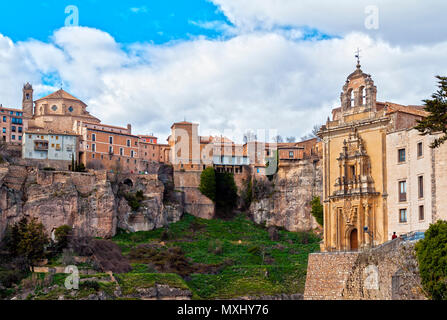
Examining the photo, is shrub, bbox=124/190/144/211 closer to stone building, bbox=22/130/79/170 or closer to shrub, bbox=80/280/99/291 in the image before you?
stone building, bbox=22/130/79/170

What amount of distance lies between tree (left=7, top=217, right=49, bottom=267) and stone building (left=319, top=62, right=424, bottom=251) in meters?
26.8

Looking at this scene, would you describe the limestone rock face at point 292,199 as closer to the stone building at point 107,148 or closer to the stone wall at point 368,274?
the stone building at point 107,148

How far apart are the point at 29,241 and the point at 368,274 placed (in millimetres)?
36325

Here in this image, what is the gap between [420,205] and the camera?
3456cm

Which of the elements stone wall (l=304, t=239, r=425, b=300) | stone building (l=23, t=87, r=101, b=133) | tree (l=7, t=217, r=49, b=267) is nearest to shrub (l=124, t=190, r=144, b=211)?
tree (l=7, t=217, r=49, b=267)

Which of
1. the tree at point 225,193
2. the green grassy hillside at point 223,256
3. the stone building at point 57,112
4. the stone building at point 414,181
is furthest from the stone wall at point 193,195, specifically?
the stone building at point 414,181

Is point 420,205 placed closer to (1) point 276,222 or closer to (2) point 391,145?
(2) point 391,145

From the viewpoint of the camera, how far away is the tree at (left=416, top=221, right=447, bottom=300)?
25562 millimetres

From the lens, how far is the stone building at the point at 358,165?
1553 inches

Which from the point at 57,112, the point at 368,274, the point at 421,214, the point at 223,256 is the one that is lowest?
the point at 368,274

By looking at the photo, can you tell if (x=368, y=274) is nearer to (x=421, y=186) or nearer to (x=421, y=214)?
(x=421, y=214)

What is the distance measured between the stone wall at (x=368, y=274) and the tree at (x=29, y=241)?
3190 centimetres

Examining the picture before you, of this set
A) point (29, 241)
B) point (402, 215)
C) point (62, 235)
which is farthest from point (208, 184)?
point (402, 215)

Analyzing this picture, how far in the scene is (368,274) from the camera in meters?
30.8
